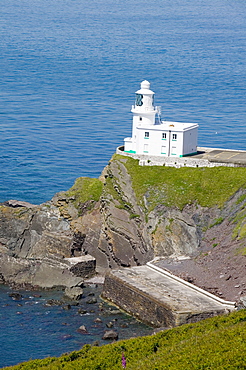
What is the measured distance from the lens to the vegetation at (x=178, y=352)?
37781 mm

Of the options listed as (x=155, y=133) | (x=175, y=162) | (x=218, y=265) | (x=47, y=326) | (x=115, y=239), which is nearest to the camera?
(x=47, y=326)

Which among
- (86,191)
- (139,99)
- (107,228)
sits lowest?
(107,228)

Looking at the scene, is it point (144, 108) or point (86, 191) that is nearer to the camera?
point (144, 108)

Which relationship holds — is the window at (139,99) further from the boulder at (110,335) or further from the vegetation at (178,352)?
the vegetation at (178,352)

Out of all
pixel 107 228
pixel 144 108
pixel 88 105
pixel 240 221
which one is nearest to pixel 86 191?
pixel 107 228

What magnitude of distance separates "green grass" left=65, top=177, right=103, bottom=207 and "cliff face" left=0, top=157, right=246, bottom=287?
110 millimetres

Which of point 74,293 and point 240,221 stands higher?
point 240,221

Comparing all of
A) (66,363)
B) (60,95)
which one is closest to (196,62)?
(60,95)

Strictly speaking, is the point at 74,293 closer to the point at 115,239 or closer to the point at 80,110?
the point at 115,239

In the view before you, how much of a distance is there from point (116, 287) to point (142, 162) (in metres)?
16.8

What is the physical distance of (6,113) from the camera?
13338 cm

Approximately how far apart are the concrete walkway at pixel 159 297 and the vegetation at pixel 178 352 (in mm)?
4797

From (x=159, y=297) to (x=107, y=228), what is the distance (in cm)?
1421

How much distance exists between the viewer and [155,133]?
74.1 meters
